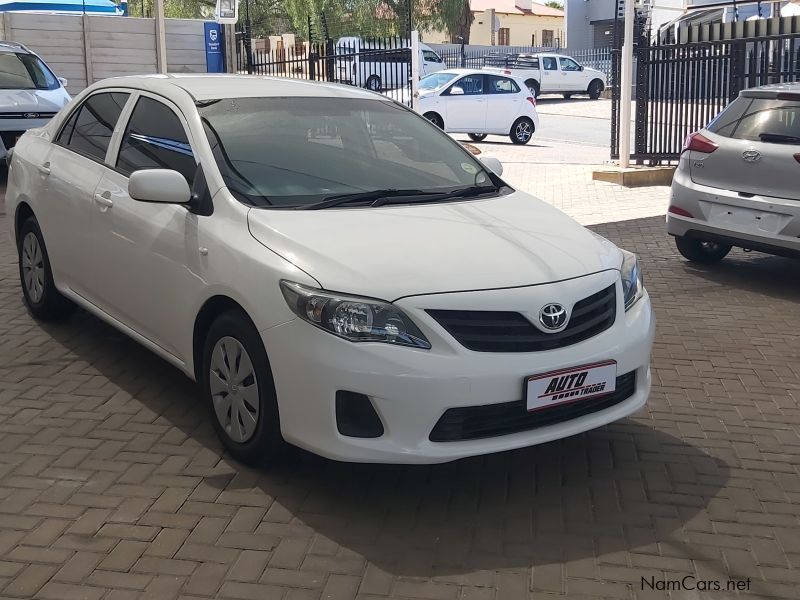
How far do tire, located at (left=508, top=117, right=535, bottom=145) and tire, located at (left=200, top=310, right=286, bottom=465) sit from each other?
1834cm

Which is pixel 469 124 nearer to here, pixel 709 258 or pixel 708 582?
pixel 709 258

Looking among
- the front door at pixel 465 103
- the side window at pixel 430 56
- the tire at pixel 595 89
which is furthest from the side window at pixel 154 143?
the tire at pixel 595 89

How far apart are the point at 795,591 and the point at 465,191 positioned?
241cm

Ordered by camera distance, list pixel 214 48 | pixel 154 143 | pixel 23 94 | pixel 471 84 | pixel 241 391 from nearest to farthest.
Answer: pixel 241 391, pixel 154 143, pixel 23 94, pixel 471 84, pixel 214 48

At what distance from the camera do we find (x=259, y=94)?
529cm

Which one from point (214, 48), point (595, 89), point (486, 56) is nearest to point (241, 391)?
point (214, 48)

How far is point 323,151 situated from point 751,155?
4157 mm

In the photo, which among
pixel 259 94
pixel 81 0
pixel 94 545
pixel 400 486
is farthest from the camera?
pixel 81 0

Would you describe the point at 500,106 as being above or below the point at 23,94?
below

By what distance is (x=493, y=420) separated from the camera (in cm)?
391

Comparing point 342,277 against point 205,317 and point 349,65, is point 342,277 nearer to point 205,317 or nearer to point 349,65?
point 205,317

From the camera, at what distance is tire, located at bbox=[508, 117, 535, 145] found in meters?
22.1

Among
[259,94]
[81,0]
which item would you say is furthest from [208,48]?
[259,94]

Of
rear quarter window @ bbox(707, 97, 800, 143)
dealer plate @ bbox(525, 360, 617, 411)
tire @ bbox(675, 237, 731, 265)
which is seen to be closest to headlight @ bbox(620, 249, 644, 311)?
dealer plate @ bbox(525, 360, 617, 411)
